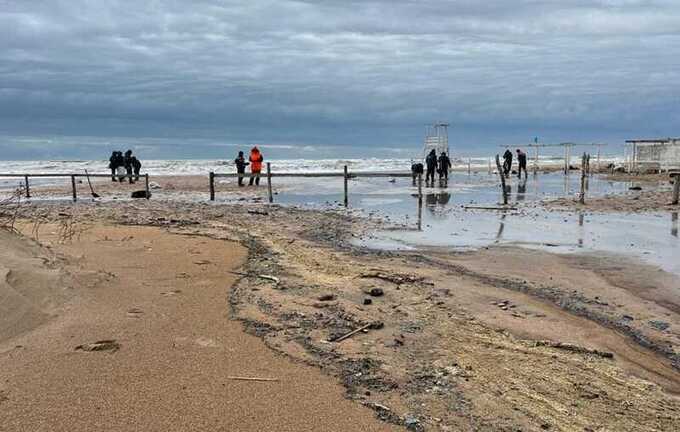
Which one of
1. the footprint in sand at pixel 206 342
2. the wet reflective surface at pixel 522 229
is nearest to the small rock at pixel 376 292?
the footprint in sand at pixel 206 342

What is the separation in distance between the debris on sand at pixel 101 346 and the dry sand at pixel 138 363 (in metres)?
0.04

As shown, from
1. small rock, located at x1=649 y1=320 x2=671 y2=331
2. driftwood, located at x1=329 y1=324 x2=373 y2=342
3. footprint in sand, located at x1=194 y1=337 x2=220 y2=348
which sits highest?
footprint in sand, located at x1=194 y1=337 x2=220 y2=348

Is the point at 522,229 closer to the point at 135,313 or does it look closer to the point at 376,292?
the point at 376,292

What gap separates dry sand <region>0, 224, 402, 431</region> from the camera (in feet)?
13.8

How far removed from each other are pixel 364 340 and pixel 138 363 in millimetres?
2049

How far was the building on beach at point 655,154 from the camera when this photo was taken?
3934 cm

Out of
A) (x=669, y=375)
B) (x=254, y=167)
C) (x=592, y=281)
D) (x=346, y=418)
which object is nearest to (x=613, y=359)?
(x=669, y=375)

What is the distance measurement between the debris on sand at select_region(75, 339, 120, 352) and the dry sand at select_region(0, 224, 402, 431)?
0.04 m

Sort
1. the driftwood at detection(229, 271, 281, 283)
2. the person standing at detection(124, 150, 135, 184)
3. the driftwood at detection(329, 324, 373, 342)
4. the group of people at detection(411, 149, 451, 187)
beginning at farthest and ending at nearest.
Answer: the person standing at detection(124, 150, 135, 184)
the group of people at detection(411, 149, 451, 187)
the driftwood at detection(229, 271, 281, 283)
the driftwood at detection(329, 324, 373, 342)

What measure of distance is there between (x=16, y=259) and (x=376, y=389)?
488 cm

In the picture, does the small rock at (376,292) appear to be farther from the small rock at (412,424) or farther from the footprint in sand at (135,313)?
the small rock at (412,424)

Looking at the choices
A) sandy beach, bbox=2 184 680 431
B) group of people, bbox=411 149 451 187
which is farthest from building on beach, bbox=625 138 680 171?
sandy beach, bbox=2 184 680 431

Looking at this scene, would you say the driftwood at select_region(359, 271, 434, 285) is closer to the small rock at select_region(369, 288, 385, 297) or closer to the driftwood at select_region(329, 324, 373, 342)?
the small rock at select_region(369, 288, 385, 297)

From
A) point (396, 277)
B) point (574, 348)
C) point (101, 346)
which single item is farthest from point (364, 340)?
point (396, 277)
